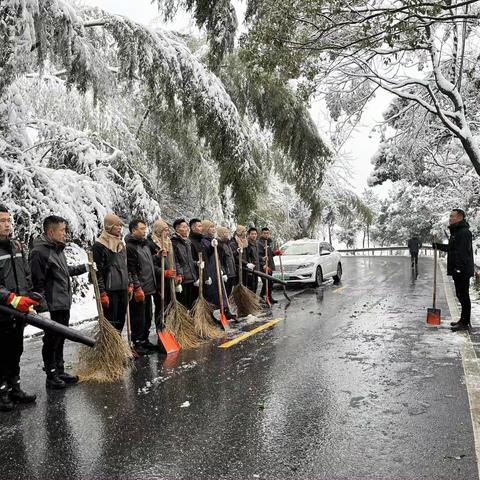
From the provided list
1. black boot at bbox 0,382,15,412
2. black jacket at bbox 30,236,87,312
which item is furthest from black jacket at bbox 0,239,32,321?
black boot at bbox 0,382,15,412

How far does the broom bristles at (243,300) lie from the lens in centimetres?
1007

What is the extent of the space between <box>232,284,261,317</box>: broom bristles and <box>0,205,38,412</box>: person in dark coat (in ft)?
18.0

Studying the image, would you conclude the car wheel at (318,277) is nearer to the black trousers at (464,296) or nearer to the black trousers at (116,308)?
the black trousers at (464,296)

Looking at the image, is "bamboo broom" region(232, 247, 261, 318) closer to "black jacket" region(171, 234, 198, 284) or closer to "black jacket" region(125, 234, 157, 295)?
"black jacket" region(171, 234, 198, 284)

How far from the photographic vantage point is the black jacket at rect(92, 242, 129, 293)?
630 cm

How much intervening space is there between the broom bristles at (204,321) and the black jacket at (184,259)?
1.31 ft

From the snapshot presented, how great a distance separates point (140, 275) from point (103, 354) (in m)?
1.43

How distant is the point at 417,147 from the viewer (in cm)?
1786

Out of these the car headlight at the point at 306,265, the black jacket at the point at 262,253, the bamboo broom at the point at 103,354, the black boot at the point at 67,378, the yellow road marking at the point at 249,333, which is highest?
the black jacket at the point at 262,253

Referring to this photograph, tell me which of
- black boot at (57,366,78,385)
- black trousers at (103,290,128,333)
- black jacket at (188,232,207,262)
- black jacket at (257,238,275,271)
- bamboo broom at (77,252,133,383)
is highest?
black jacket at (188,232,207,262)

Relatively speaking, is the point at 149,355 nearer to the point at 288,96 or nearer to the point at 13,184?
the point at 13,184

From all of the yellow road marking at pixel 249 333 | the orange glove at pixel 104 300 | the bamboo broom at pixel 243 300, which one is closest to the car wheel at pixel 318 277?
the bamboo broom at pixel 243 300

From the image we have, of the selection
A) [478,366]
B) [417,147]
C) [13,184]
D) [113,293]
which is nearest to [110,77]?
[13,184]

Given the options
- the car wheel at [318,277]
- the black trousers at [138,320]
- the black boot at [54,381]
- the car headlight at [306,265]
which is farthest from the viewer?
the car wheel at [318,277]
